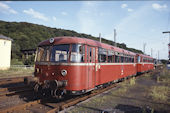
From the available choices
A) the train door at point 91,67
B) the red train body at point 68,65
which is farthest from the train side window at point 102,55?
the train door at point 91,67

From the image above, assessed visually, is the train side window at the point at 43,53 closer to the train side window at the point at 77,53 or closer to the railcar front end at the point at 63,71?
the railcar front end at the point at 63,71

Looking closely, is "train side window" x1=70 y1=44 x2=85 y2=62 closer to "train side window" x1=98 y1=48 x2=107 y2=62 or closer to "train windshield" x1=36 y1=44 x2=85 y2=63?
"train windshield" x1=36 y1=44 x2=85 y2=63

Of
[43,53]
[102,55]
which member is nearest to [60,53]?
[43,53]

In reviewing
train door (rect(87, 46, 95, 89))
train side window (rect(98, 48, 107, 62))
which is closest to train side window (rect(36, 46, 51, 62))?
train door (rect(87, 46, 95, 89))

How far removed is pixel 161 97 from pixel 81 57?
500 centimetres

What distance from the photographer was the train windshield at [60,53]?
277 inches

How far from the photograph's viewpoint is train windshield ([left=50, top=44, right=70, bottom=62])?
23.1 ft

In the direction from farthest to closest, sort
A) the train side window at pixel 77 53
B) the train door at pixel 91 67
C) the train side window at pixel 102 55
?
the train side window at pixel 102 55 < the train door at pixel 91 67 < the train side window at pixel 77 53

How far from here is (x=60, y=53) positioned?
7234mm

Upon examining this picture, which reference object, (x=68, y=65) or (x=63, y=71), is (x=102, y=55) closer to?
(x=68, y=65)

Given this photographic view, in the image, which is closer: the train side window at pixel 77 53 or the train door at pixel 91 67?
the train side window at pixel 77 53

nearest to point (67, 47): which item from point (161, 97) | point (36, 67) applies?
point (36, 67)

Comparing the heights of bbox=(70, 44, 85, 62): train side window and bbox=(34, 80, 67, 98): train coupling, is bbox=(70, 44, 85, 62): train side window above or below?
above

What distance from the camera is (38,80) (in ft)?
24.6
